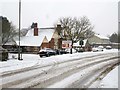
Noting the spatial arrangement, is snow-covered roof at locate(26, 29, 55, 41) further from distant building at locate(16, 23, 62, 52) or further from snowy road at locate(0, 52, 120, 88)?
snowy road at locate(0, 52, 120, 88)

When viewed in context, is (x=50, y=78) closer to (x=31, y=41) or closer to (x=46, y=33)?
(x=31, y=41)

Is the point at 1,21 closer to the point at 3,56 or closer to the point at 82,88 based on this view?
the point at 3,56

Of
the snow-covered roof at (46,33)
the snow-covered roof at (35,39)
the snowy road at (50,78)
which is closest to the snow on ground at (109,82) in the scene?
the snowy road at (50,78)

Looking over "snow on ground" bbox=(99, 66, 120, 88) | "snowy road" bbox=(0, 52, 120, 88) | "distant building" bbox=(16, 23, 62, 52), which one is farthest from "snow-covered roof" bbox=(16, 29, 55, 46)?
"snow on ground" bbox=(99, 66, 120, 88)

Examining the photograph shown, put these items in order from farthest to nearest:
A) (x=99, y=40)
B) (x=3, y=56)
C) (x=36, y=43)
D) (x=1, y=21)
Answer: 1. (x=99, y=40)
2. (x=36, y=43)
3. (x=1, y=21)
4. (x=3, y=56)

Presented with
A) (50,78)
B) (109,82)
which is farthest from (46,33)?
(109,82)

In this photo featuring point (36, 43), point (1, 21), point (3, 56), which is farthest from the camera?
point (36, 43)

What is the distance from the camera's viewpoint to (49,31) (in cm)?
7694

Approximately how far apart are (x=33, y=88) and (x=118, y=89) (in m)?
3.72

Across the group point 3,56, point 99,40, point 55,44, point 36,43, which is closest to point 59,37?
point 55,44

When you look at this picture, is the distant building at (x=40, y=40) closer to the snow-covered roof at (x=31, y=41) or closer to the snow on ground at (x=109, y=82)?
the snow-covered roof at (x=31, y=41)

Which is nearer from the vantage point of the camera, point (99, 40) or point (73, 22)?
point (73, 22)

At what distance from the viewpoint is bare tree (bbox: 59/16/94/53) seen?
7344 centimetres

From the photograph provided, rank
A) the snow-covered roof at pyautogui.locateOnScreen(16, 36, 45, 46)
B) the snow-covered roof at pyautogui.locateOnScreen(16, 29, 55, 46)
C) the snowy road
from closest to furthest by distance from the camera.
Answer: the snowy road < the snow-covered roof at pyautogui.locateOnScreen(16, 36, 45, 46) < the snow-covered roof at pyautogui.locateOnScreen(16, 29, 55, 46)
